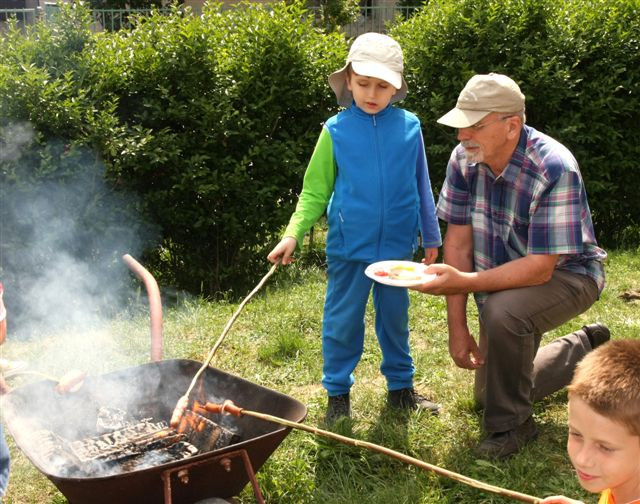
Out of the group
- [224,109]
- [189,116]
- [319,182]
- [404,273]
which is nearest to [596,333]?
[404,273]

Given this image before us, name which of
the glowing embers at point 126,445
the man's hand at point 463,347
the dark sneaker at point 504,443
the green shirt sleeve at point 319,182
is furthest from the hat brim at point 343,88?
the glowing embers at point 126,445

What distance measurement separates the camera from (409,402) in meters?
3.97

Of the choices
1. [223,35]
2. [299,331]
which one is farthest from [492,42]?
[299,331]

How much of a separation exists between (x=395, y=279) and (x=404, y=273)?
0.12 metres

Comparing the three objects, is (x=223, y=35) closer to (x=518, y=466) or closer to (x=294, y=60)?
(x=294, y=60)

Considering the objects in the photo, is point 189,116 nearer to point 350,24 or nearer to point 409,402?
point 409,402

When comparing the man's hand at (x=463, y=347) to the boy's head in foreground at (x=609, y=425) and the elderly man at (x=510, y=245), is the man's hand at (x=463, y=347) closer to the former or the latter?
the elderly man at (x=510, y=245)

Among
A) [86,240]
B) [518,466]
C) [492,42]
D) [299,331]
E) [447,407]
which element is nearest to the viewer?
[518,466]

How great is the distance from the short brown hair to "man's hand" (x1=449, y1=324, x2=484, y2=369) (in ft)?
5.31

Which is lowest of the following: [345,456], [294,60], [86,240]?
[345,456]

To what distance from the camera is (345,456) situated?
349cm

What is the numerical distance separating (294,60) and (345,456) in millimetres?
3373

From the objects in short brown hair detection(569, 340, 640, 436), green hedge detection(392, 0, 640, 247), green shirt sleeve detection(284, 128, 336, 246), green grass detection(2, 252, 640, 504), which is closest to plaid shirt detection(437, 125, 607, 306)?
green shirt sleeve detection(284, 128, 336, 246)

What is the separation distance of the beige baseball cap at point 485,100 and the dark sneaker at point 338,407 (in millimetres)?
1445
